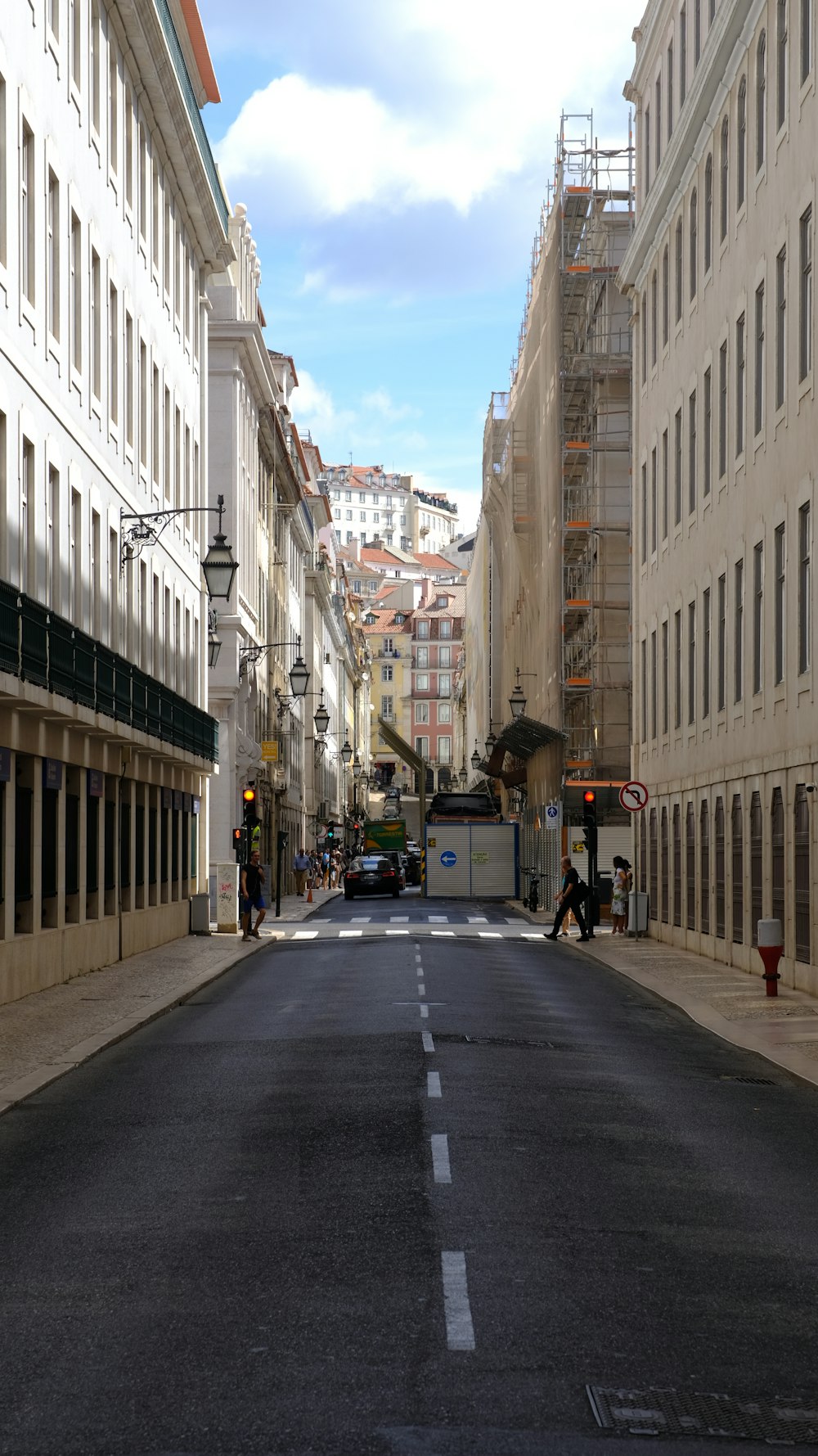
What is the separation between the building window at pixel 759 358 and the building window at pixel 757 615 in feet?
6.39

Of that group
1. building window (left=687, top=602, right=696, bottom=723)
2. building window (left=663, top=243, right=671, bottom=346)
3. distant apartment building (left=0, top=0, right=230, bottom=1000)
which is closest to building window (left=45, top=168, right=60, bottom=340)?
distant apartment building (left=0, top=0, right=230, bottom=1000)

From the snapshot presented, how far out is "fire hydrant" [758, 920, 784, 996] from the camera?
952 inches

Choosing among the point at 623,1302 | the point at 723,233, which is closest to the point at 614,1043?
the point at 623,1302

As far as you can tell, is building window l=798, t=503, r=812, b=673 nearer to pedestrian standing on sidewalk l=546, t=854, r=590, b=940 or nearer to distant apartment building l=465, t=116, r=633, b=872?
pedestrian standing on sidewalk l=546, t=854, r=590, b=940

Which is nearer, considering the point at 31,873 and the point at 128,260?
the point at 31,873

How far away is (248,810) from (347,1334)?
33842 mm

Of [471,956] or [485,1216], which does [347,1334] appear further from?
[471,956]

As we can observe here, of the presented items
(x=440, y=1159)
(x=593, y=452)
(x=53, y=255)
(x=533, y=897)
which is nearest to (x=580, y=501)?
(x=593, y=452)

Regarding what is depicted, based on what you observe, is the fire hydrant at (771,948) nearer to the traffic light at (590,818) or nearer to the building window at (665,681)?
the traffic light at (590,818)

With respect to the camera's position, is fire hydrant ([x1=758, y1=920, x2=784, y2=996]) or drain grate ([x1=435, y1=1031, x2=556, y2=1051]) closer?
drain grate ([x1=435, y1=1031, x2=556, y2=1051])

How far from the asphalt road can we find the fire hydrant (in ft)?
22.5

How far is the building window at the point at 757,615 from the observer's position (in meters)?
30.8

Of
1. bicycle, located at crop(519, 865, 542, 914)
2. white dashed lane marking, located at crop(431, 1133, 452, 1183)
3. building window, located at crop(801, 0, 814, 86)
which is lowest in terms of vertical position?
bicycle, located at crop(519, 865, 542, 914)

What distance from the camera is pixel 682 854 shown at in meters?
38.4
